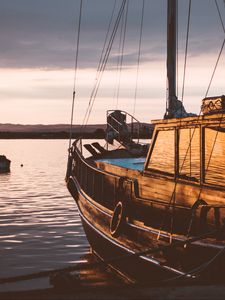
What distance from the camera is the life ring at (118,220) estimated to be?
1188 cm

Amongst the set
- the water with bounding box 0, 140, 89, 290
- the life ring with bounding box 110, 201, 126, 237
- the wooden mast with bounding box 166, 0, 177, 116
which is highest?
the wooden mast with bounding box 166, 0, 177, 116

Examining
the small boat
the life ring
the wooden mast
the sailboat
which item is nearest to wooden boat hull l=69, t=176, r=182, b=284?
the sailboat

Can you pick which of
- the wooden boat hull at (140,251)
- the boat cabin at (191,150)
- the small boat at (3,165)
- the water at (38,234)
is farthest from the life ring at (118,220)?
the small boat at (3,165)

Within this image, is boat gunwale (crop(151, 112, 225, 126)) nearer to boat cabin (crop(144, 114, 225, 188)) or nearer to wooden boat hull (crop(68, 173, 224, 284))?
boat cabin (crop(144, 114, 225, 188))

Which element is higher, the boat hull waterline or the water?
the boat hull waterline

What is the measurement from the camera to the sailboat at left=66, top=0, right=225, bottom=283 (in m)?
9.08

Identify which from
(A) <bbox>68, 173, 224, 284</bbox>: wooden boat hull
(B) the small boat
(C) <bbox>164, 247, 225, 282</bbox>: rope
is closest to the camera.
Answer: (C) <bbox>164, 247, 225, 282</bbox>: rope

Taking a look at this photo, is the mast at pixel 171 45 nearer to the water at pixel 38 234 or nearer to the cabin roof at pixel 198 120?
the cabin roof at pixel 198 120

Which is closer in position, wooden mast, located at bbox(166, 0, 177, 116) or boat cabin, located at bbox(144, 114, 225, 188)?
boat cabin, located at bbox(144, 114, 225, 188)

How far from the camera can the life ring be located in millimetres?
11875

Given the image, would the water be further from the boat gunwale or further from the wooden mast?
the boat gunwale

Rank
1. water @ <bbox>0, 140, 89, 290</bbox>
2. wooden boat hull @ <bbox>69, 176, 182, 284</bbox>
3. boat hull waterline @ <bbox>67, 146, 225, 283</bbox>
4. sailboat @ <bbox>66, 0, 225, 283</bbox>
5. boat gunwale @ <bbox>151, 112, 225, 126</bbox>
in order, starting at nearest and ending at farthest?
boat hull waterline @ <bbox>67, 146, 225, 283</bbox> → sailboat @ <bbox>66, 0, 225, 283</bbox> → boat gunwale @ <bbox>151, 112, 225, 126</bbox> → wooden boat hull @ <bbox>69, 176, 182, 284</bbox> → water @ <bbox>0, 140, 89, 290</bbox>

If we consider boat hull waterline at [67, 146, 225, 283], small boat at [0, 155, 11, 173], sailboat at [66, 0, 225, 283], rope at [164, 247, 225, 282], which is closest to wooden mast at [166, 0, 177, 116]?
sailboat at [66, 0, 225, 283]

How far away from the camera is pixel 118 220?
490 inches
